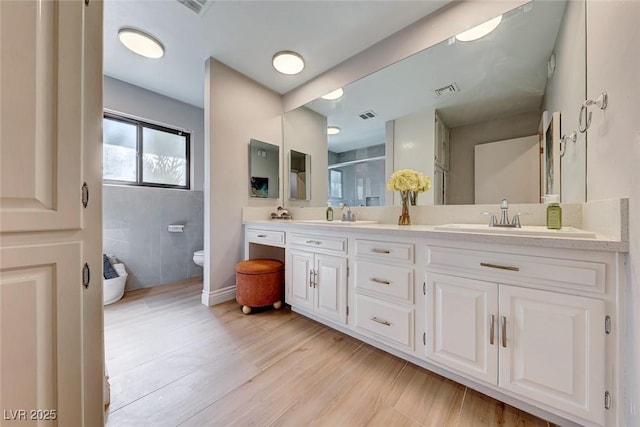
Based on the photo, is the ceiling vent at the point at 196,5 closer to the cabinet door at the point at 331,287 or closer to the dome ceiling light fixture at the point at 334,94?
the dome ceiling light fixture at the point at 334,94

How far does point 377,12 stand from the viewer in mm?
1876

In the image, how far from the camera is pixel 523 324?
105 cm

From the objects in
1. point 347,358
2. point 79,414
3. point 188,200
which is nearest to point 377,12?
point 347,358

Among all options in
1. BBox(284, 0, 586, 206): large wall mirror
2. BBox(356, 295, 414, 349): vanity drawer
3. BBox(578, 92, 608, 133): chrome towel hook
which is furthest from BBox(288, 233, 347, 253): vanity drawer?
BBox(578, 92, 608, 133): chrome towel hook

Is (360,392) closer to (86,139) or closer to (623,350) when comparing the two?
(623,350)

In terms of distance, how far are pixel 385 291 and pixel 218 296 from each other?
179 centimetres

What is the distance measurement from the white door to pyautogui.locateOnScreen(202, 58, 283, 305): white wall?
1759mm

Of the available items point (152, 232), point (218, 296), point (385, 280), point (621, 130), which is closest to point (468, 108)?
point (621, 130)

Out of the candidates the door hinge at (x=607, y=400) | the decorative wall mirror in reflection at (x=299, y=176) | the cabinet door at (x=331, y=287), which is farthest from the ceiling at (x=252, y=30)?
the door hinge at (x=607, y=400)

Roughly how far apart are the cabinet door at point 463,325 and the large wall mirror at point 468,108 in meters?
0.79

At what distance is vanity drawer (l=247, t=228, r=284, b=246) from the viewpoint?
2285 mm

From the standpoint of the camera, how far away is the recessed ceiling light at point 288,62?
239cm

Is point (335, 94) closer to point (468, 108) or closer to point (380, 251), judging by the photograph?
point (468, 108)

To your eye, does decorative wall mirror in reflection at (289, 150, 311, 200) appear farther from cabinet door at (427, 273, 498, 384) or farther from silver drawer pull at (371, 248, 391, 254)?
cabinet door at (427, 273, 498, 384)
